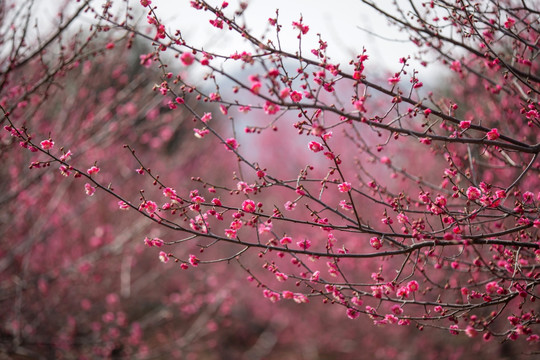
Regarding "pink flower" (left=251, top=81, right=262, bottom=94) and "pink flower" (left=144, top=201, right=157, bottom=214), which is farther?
"pink flower" (left=144, top=201, right=157, bottom=214)

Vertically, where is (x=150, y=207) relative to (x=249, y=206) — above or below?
below

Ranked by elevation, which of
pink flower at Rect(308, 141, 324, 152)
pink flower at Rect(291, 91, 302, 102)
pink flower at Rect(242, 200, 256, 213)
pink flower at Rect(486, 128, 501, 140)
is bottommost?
pink flower at Rect(242, 200, 256, 213)

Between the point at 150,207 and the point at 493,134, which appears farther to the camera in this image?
the point at 150,207

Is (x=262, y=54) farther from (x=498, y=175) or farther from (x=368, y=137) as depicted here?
(x=368, y=137)

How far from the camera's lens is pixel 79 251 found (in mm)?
7539

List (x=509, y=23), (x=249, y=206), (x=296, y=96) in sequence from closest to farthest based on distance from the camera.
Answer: (x=296, y=96) → (x=249, y=206) → (x=509, y=23)

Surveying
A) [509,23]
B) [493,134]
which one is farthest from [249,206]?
[509,23]

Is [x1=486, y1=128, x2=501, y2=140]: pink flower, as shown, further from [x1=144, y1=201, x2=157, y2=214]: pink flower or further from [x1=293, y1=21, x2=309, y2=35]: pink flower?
[x1=144, y1=201, x2=157, y2=214]: pink flower

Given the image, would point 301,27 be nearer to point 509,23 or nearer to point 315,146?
point 315,146

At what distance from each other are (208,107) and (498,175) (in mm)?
11899

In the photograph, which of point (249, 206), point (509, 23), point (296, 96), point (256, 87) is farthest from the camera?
point (509, 23)

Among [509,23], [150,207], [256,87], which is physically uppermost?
[509,23]

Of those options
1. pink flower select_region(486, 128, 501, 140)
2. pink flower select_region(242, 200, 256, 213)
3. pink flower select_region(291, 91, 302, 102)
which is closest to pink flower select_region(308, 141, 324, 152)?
pink flower select_region(291, 91, 302, 102)

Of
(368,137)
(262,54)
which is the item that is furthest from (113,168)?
(262,54)
